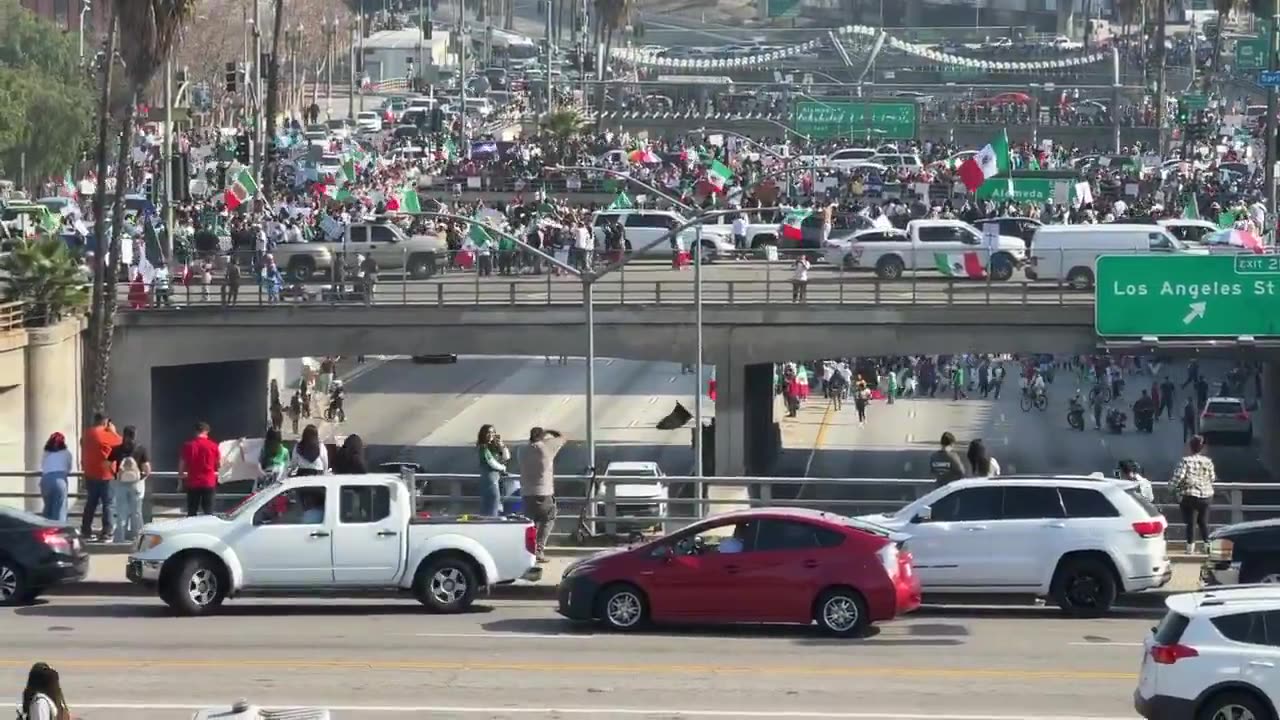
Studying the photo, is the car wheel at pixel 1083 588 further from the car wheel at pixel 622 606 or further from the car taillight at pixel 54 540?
the car taillight at pixel 54 540

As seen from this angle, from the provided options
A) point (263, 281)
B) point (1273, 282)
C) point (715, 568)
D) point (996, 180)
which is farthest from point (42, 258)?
point (996, 180)

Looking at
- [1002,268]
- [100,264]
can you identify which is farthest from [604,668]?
[1002,268]

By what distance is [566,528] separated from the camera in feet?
112

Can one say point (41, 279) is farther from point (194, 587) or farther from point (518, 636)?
point (518, 636)

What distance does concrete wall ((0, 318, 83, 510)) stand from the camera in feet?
146

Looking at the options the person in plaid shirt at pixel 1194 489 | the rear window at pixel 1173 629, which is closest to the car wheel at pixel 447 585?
the person in plaid shirt at pixel 1194 489

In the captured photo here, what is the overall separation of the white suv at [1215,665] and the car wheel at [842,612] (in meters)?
5.61

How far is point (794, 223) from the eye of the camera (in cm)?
6038

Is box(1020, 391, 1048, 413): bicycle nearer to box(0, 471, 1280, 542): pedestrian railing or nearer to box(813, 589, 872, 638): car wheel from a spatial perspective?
box(0, 471, 1280, 542): pedestrian railing

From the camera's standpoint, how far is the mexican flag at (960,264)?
53616 mm

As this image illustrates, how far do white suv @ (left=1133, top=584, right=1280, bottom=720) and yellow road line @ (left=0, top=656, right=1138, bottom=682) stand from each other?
11.3 ft

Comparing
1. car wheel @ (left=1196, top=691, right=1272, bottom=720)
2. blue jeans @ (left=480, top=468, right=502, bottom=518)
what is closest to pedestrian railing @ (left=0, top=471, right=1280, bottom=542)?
blue jeans @ (left=480, top=468, right=502, bottom=518)

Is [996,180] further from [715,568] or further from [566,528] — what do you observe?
[715,568]

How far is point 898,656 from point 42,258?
2911cm
